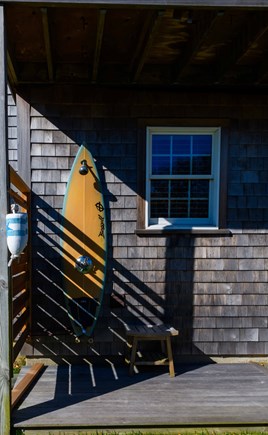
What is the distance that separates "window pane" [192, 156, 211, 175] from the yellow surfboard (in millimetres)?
973

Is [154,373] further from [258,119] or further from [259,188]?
[258,119]

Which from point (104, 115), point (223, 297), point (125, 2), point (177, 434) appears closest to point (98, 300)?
point (223, 297)

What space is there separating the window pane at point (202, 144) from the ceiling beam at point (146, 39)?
86 cm

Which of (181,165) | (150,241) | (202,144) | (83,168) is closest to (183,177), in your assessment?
(181,165)

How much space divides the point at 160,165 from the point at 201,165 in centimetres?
41

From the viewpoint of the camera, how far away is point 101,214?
3.82 m

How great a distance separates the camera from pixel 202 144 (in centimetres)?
399

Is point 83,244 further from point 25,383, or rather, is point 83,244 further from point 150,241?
point 25,383

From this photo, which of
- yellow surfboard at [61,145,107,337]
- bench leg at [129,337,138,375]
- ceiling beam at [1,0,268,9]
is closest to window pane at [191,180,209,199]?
yellow surfboard at [61,145,107,337]

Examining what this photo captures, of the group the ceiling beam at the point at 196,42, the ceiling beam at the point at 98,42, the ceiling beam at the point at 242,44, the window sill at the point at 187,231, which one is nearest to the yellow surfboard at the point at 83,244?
the window sill at the point at 187,231

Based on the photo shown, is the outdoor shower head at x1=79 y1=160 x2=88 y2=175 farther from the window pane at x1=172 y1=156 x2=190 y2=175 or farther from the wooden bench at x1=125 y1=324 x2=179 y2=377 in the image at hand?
the wooden bench at x1=125 y1=324 x2=179 y2=377

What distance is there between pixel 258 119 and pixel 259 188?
679 mm

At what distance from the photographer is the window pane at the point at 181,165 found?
13.0ft

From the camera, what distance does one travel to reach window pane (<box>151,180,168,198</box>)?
3.97m
